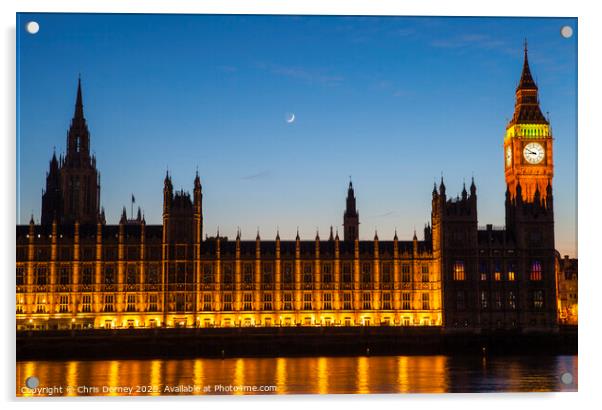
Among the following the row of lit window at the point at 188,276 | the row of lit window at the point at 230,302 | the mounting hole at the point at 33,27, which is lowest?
the row of lit window at the point at 230,302

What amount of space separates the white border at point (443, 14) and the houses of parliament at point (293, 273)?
3071 centimetres

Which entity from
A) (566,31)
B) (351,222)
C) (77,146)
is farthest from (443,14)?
(77,146)

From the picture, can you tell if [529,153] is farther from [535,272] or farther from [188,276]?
[188,276]

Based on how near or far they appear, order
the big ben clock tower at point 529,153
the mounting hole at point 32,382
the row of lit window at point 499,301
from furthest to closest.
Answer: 1. the big ben clock tower at point 529,153
2. the row of lit window at point 499,301
3. the mounting hole at point 32,382

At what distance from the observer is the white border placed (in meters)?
22.2

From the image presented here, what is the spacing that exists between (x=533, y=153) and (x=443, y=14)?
42700mm

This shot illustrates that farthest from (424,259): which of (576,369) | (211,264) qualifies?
(576,369)

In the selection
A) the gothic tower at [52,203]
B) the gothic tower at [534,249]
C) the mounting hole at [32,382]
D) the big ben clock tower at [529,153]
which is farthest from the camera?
the big ben clock tower at [529,153]

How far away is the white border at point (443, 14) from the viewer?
72.9ft

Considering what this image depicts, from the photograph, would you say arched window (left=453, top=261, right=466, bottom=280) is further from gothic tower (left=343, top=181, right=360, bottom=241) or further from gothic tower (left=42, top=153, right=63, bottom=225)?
gothic tower (left=42, top=153, right=63, bottom=225)

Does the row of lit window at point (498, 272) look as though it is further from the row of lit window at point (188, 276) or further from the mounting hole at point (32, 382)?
the mounting hole at point (32, 382)

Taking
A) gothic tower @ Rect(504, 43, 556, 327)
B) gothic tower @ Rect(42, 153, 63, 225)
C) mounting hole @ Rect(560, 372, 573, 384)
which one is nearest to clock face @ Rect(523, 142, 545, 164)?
gothic tower @ Rect(504, 43, 556, 327)

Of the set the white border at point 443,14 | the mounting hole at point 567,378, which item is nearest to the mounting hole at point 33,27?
the white border at point 443,14

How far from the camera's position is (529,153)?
64.8 meters
